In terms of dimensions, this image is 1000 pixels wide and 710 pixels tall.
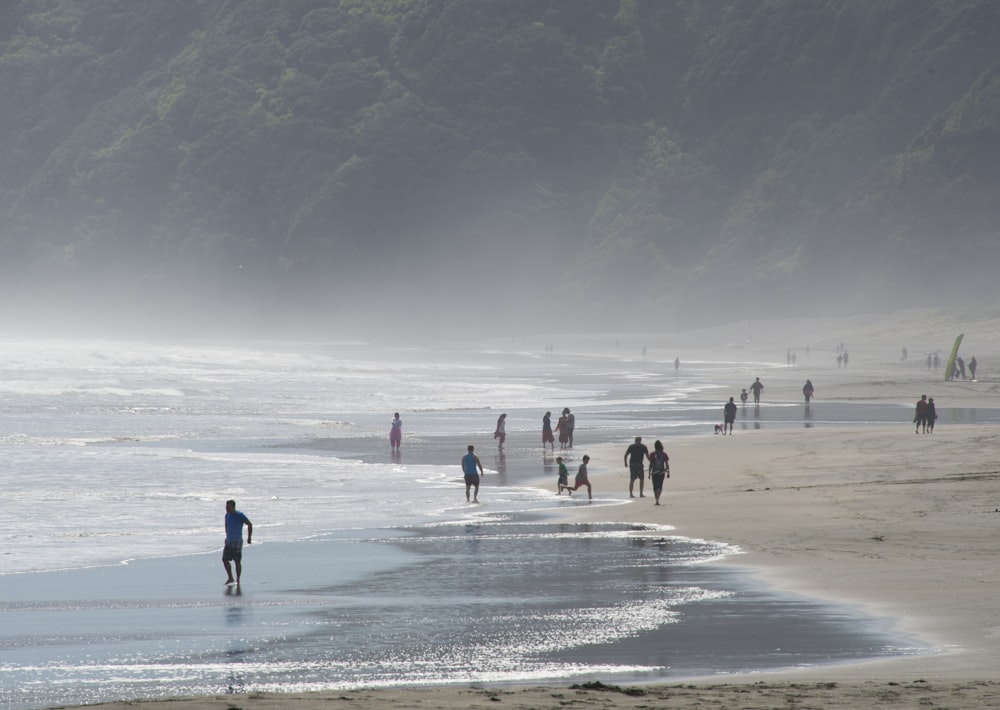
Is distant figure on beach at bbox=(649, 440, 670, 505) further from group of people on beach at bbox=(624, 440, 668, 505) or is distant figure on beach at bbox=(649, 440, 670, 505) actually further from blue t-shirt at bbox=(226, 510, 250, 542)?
blue t-shirt at bbox=(226, 510, 250, 542)

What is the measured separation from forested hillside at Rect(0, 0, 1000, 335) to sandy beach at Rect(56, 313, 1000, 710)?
3238 inches

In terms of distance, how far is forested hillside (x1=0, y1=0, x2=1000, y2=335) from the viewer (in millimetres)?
117812

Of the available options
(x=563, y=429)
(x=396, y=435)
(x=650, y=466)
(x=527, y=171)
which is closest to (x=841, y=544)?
(x=650, y=466)

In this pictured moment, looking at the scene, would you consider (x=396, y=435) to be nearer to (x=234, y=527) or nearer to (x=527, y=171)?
(x=234, y=527)

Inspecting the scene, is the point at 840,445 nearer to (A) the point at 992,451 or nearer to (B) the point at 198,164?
(A) the point at 992,451

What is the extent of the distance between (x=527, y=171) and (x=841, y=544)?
13135 centimetres

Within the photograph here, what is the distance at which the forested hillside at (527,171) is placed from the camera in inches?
4638

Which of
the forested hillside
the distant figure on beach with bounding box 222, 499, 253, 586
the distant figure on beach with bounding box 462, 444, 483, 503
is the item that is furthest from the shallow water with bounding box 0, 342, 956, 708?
the forested hillside

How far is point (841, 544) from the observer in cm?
1585

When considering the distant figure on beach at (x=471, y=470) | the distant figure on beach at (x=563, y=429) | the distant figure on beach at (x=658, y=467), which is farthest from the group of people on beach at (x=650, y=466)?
the distant figure on beach at (x=563, y=429)

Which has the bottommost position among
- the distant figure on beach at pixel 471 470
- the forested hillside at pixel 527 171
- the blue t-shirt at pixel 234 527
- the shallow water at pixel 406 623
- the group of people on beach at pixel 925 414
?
the shallow water at pixel 406 623

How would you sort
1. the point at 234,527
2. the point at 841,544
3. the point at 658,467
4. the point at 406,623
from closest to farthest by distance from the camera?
the point at 406,623 → the point at 234,527 → the point at 841,544 → the point at 658,467

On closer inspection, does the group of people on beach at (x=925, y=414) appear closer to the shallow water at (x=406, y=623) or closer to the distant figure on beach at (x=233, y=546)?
the shallow water at (x=406, y=623)

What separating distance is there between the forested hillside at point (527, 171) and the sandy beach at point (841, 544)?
82.2 m
